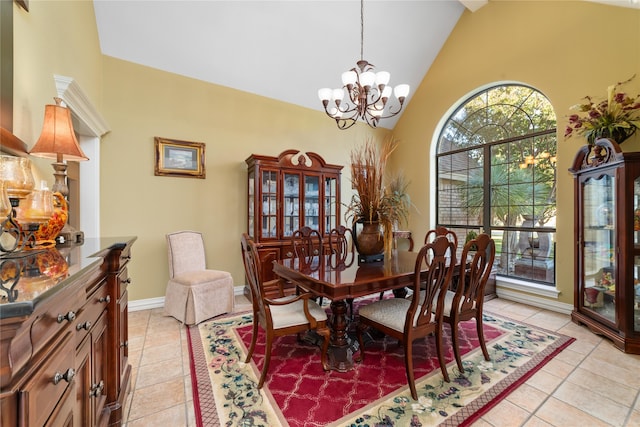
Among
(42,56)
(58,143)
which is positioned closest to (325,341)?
(58,143)

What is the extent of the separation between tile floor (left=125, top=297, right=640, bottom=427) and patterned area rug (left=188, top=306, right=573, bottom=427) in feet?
0.24

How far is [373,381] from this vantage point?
192 centimetres

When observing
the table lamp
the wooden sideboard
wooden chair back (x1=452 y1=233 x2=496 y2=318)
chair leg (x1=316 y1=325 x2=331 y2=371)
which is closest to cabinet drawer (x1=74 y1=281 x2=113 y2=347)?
the wooden sideboard

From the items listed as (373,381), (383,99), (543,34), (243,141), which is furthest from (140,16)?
(543,34)

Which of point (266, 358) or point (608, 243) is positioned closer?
point (266, 358)

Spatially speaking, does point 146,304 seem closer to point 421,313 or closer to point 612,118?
point 421,313

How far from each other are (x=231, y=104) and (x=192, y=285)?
253cm

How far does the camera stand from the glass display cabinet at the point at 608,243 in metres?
2.39

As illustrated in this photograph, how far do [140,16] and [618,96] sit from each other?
4.85m

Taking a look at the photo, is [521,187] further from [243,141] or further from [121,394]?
[121,394]

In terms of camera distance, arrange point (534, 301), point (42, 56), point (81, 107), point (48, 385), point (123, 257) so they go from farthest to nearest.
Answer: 1. point (534, 301)
2. point (81, 107)
3. point (42, 56)
4. point (123, 257)
5. point (48, 385)

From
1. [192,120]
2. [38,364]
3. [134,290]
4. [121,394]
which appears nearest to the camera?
[38,364]

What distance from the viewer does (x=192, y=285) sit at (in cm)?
285

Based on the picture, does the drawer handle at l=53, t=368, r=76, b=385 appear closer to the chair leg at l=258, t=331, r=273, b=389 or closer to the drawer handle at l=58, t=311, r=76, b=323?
the drawer handle at l=58, t=311, r=76, b=323
